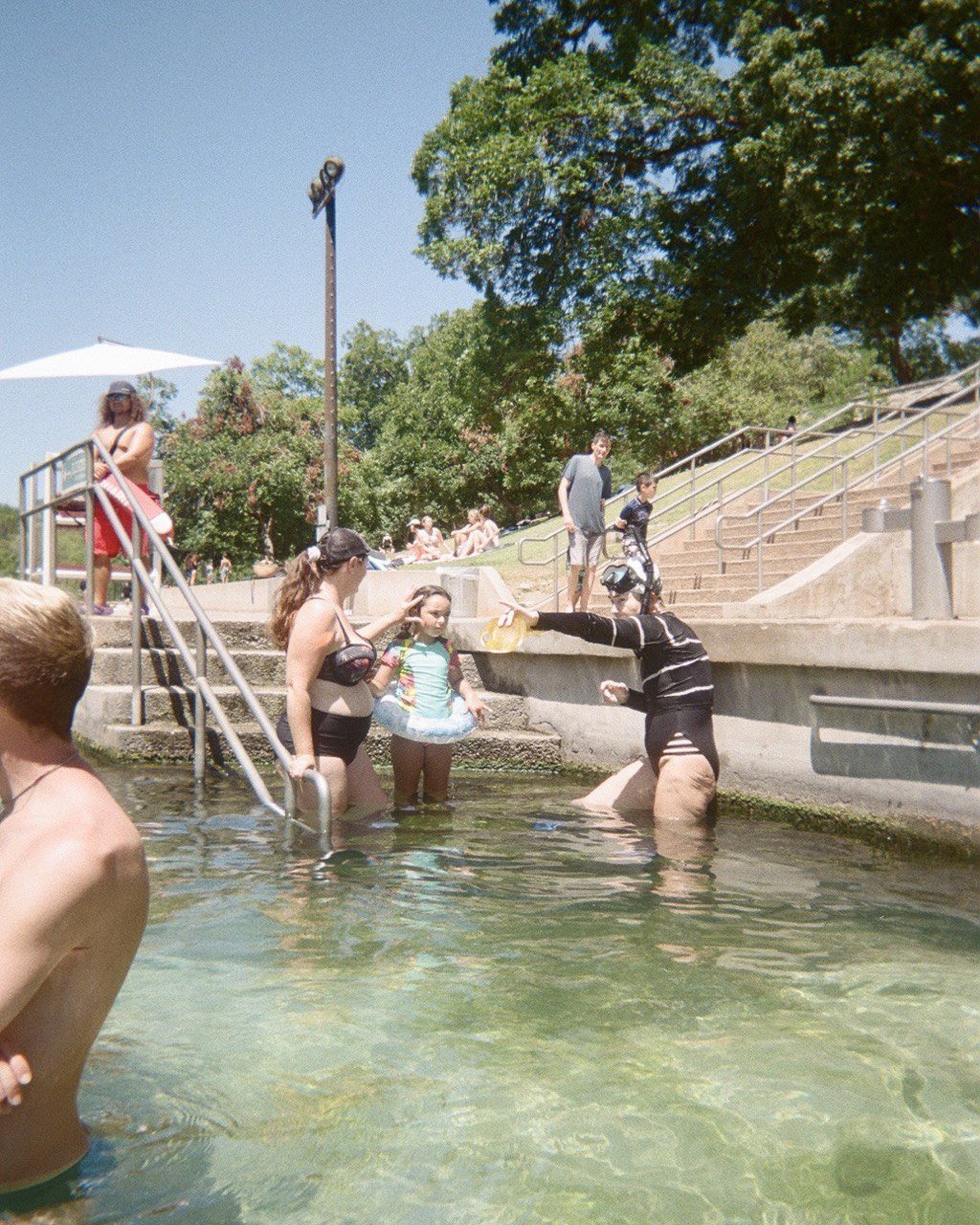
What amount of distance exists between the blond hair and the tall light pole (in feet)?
45.2

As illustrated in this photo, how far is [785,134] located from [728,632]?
18026 millimetres

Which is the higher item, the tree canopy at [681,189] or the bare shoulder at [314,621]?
the tree canopy at [681,189]

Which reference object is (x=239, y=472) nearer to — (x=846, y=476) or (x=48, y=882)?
(x=846, y=476)

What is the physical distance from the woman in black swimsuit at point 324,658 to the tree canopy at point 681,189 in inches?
738

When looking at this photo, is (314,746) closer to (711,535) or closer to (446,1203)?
(446,1203)

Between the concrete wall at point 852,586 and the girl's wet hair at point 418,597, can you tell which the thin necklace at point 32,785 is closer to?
the girl's wet hair at point 418,597

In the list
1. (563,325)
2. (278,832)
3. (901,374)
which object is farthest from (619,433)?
(278,832)

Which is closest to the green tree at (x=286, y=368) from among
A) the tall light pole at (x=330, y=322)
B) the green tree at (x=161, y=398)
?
the green tree at (x=161, y=398)

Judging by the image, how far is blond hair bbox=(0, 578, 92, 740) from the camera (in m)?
2.42

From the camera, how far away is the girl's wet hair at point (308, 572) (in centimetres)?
700

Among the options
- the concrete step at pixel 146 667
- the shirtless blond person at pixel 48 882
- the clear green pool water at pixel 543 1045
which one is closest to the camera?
the shirtless blond person at pixel 48 882

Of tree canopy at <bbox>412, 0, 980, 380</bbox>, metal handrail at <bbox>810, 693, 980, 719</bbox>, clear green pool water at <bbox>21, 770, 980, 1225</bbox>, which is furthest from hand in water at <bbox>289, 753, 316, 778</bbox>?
tree canopy at <bbox>412, 0, 980, 380</bbox>

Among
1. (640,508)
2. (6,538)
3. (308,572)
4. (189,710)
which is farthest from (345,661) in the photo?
(6,538)

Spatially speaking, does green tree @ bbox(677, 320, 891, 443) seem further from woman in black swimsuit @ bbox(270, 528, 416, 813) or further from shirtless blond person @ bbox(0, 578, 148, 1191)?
shirtless blond person @ bbox(0, 578, 148, 1191)
